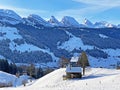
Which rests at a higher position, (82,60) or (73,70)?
(82,60)

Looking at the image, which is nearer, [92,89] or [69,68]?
[92,89]

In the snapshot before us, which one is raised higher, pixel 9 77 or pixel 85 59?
pixel 85 59

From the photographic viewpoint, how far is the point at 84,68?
10275 cm

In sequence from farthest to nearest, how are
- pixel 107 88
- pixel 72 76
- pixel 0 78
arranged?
pixel 0 78, pixel 72 76, pixel 107 88

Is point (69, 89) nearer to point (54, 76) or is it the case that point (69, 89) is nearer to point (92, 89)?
point (92, 89)

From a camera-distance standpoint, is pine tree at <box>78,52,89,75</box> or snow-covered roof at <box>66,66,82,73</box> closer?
snow-covered roof at <box>66,66,82,73</box>

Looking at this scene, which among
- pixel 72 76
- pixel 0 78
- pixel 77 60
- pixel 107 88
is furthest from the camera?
pixel 0 78

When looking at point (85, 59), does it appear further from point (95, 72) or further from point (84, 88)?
point (84, 88)

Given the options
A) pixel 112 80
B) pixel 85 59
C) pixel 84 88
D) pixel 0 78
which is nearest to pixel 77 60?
pixel 85 59

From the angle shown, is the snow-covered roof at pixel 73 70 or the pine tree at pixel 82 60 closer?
the snow-covered roof at pixel 73 70

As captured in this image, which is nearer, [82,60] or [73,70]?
[73,70]

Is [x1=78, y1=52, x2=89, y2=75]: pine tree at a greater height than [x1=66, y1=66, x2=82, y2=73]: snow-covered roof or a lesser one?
greater

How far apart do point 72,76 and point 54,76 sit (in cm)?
711

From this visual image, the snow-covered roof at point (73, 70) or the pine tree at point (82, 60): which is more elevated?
the pine tree at point (82, 60)
